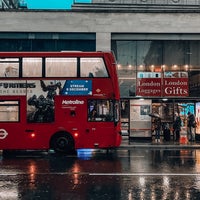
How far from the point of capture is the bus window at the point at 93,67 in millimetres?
17625

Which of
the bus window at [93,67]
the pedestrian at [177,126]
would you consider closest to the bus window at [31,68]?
the bus window at [93,67]

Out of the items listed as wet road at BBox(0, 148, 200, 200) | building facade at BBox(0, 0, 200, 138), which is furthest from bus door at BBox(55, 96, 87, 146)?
building facade at BBox(0, 0, 200, 138)

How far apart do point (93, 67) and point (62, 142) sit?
358 cm

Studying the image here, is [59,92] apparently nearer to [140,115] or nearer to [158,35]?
[140,115]

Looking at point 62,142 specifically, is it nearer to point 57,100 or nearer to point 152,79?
point 57,100

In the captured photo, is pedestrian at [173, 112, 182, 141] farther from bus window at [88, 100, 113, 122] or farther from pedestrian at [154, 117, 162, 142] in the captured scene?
bus window at [88, 100, 113, 122]

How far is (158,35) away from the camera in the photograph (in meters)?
27.1

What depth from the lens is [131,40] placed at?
27.1m

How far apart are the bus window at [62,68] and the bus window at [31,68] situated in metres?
0.35

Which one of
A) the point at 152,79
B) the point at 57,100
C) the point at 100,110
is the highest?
the point at 152,79

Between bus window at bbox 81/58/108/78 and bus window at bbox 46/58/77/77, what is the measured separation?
1.30 feet

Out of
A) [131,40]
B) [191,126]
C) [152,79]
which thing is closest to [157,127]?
[191,126]

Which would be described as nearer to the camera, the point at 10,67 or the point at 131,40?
the point at 10,67

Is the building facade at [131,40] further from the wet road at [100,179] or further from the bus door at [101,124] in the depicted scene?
the wet road at [100,179]
